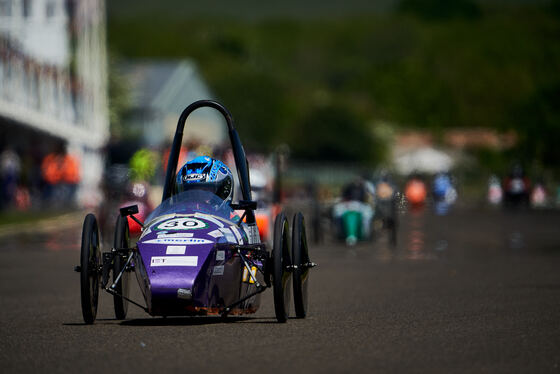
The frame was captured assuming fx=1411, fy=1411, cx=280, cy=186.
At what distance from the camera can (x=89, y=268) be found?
10.2m

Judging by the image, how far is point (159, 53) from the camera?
525 feet

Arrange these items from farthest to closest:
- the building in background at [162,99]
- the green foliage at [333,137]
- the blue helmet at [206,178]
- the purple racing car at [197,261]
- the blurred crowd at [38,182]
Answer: the green foliage at [333,137], the building in background at [162,99], the blurred crowd at [38,182], the blue helmet at [206,178], the purple racing car at [197,261]

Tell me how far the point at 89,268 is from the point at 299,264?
158 cm

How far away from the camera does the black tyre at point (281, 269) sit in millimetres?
10219

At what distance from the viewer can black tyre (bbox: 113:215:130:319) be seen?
1063 centimetres

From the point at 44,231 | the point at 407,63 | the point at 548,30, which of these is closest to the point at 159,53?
the point at 407,63

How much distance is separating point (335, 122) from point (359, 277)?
89081mm

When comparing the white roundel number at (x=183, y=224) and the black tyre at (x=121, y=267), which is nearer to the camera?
the white roundel number at (x=183, y=224)

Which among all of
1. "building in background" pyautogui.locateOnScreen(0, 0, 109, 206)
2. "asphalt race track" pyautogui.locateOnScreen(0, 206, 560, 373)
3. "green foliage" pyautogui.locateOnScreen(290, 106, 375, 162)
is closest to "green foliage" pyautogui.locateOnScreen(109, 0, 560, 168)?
"green foliage" pyautogui.locateOnScreen(290, 106, 375, 162)

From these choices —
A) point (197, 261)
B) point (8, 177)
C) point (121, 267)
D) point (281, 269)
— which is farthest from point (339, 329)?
point (8, 177)

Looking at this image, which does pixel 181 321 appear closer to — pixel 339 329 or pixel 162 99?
pixel 339 329

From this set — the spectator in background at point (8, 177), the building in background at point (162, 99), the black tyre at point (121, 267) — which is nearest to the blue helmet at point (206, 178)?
the black tyre at point (121, 267)

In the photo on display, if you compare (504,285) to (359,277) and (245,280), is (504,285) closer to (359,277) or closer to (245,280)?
(359,277)

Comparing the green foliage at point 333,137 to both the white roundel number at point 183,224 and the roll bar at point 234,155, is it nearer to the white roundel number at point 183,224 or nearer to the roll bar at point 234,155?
the roll bar at point 234,155
